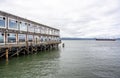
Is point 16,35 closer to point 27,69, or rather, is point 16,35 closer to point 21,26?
point 21,26

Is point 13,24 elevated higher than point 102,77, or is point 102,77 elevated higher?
point 13,24

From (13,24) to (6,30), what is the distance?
11.4ft

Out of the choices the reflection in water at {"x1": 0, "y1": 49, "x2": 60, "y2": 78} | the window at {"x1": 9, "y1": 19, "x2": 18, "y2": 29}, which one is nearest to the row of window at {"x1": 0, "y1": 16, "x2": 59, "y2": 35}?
the window at {"x1": 9, "y1": 19, "x2": 18, "y2": 29}

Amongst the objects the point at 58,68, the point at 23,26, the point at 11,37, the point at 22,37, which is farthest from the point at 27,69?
the point at 23,26

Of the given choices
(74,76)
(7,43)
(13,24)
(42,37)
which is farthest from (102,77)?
(42,37)

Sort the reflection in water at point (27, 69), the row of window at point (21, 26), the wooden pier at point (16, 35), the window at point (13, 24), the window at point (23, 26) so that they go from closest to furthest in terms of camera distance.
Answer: the reflection in water at point (27, 69) < the wooden pier at point (16, 35) < the row of window at point (21, 26) < the window at point (13, 24) < the window at point (23, 26)

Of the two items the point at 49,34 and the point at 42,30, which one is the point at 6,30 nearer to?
the point at 42,30

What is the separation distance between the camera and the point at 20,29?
3472cm

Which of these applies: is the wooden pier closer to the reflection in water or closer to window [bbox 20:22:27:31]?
window [bbox 20:22:27:31]

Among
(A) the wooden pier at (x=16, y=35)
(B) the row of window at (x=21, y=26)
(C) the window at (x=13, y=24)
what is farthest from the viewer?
(C) the window at (x=13, y=24)

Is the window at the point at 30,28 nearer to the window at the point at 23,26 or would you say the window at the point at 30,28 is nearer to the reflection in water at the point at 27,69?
the window at the point at 23,26

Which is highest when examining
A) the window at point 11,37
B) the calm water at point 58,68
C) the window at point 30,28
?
the window at point 30,28

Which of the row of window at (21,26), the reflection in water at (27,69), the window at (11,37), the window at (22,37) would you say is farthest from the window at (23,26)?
the reflection in water at (27,69)

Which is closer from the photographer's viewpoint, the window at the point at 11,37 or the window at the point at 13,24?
the window at the point at 11,37
